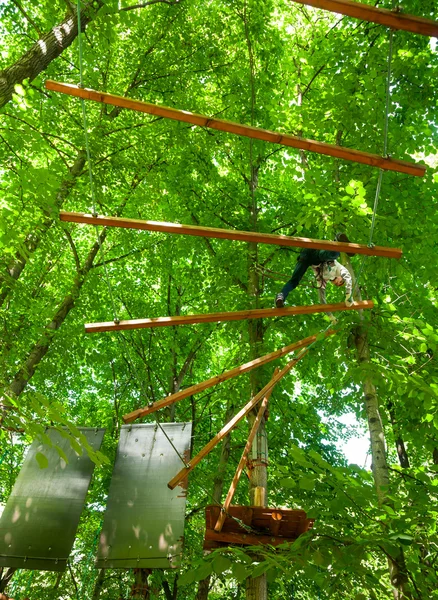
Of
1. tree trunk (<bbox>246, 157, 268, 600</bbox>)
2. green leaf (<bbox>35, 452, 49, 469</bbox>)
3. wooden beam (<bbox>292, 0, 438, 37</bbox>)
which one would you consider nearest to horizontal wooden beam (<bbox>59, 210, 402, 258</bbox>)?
wooden beam (<bbox>292, 0, 438, 37</bbox>)

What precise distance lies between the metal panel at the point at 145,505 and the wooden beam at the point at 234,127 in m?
4.39

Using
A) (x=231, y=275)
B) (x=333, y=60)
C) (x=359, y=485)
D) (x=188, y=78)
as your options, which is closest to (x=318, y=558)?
(x=359, y=485)

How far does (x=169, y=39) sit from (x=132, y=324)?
6175mm

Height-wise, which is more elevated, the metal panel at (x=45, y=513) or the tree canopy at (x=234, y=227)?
the tree canopy at (x=234, y=227)

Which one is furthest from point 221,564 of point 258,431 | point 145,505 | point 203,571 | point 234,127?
point 145,505

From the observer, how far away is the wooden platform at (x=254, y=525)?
3957 millimetres

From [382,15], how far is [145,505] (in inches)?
229

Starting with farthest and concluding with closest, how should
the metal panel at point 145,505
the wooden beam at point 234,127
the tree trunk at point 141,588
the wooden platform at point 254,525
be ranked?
the tree trunk at point 141,588 < the metal panel at point 145,505 < the wooden platform at point 254,525 < the wooden beam at point 234,127

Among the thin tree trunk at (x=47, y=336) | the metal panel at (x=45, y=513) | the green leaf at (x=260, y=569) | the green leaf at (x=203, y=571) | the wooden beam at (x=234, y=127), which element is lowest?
the green leaf at (x=203, y=571)

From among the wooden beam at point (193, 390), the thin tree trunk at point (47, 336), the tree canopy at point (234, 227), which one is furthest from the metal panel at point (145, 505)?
the thin tree trunk at point (47, 336)

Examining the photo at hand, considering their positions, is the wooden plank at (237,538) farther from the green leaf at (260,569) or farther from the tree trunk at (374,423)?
the green leaf at (260,569)

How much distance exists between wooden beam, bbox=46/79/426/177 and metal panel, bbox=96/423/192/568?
439 cm

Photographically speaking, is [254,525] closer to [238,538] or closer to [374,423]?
[238,538]

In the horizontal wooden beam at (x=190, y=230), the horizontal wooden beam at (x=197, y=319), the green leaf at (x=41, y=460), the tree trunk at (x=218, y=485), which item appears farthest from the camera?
the tree trunk at (x=218, y=485)
